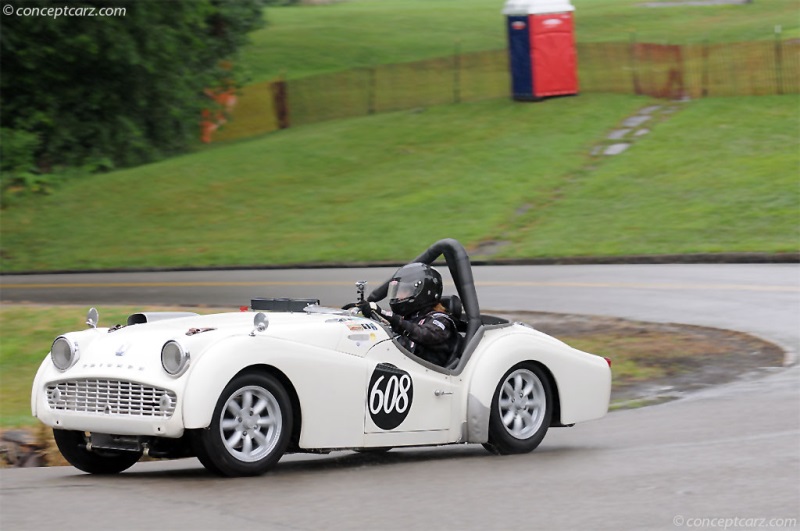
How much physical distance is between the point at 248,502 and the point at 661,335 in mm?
10063

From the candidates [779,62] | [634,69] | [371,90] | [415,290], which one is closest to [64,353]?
[415,290]

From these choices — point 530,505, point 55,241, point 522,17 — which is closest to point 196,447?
point 530,505

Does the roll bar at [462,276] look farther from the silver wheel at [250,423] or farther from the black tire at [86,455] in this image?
the black tire at [86,455]

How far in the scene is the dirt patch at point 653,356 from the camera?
41.5ft

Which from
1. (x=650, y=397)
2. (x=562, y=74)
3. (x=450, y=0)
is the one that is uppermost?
(x=450, y=0)

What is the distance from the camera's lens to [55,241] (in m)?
34.4

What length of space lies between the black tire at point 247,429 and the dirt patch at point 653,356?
9.01ft

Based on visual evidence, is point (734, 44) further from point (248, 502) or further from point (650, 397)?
point (248, 502)

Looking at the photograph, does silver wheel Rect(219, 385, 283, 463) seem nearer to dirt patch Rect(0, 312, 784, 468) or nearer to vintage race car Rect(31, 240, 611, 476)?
vintage race car Rect(31, 240, 611, 476)

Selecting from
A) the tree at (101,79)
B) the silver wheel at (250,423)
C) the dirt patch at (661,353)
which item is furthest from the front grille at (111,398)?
the tree at (101,79)

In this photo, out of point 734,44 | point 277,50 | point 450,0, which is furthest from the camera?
point 450,0

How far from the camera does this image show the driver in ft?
30.4

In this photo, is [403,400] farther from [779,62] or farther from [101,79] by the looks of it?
[779,62]

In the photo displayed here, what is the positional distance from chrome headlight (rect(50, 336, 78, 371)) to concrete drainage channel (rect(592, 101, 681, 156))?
2875 cm
